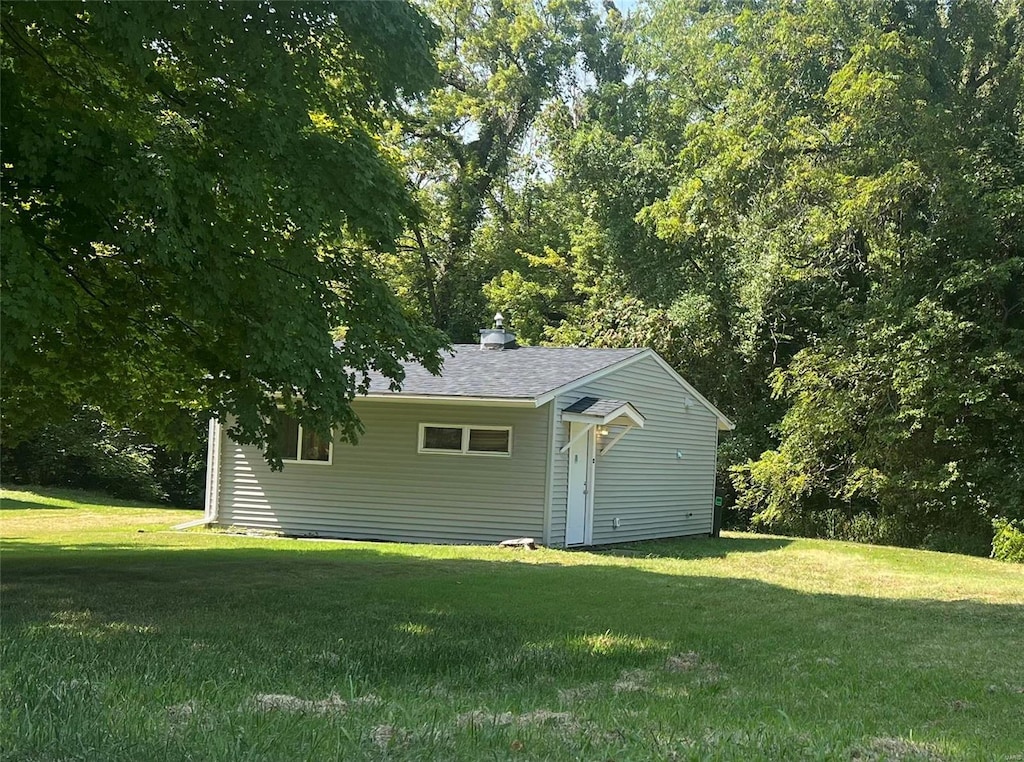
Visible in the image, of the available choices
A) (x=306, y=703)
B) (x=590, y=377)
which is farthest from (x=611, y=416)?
(x=306, y=703)

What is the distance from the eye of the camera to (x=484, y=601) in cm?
1005

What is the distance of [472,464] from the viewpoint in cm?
1745

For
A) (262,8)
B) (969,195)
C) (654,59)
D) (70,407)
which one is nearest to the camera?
(262,8)

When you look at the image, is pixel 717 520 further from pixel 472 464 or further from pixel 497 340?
pixel 472 464

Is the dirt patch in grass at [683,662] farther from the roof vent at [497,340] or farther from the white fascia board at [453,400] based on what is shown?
the roof vent at [497,340]

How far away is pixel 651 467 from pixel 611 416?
3.22 m

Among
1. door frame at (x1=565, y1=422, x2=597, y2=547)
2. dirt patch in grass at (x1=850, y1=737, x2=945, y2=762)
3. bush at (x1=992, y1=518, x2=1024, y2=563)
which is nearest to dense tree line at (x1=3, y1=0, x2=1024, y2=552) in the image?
bush at (x1=992, y1=518, x2=1024, y2=563)

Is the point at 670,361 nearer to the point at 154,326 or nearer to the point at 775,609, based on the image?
the point at 775,609

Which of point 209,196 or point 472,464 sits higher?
point 209,196

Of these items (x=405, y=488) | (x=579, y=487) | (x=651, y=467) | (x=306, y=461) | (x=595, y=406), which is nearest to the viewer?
(x=595, y=406)

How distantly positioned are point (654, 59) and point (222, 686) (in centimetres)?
3263

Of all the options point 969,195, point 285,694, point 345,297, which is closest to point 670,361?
point 969,195

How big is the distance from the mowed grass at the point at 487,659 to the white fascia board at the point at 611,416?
10.5ft

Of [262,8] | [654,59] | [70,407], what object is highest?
[654,59]
